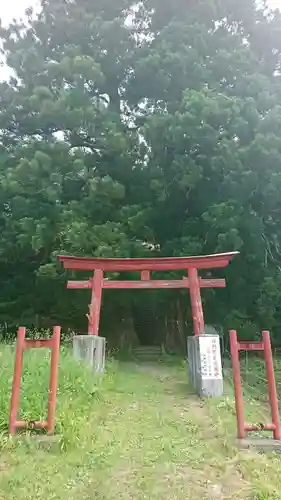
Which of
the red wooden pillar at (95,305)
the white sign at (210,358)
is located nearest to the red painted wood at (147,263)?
the red wooden pillar at (95,305)

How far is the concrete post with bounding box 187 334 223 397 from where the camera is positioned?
25.0ft

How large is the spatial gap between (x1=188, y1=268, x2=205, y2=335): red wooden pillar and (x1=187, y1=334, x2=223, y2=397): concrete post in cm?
44

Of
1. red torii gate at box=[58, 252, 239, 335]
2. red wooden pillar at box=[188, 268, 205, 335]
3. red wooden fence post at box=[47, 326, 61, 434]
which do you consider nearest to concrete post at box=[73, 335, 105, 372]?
red torii gate at box=[58, 252, 239, 335]

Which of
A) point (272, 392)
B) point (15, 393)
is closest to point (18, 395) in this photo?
point (15, 393)

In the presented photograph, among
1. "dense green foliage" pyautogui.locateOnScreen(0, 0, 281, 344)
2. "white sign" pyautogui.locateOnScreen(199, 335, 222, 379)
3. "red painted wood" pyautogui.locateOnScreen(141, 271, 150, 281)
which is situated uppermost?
"dense green foliage" pyautogui.locateOnScreen(0, 0, 281, 344)

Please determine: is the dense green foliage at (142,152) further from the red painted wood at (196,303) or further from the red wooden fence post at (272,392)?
the red wooden fence post at (272,392)

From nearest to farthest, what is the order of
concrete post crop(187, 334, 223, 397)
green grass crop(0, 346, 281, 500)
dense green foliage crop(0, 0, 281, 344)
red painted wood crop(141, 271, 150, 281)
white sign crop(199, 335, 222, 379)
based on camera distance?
green grass crop(0, 346, 281, 500)
concrete post crop(187, 334, 223, 397)
white sign crop(199, 335, 222, 379)
red painted wood crop(141, 271, 150, 281)
dense green foliage crop(0, 0, 281, 344)

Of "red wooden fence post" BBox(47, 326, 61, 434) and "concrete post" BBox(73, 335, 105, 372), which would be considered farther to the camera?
"concrete post" BBox(73, 335, 105, 372)

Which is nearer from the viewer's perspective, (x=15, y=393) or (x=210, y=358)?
(x=15, y=393)

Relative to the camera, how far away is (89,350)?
8617 millimetres

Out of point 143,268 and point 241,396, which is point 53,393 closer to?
point 241,396

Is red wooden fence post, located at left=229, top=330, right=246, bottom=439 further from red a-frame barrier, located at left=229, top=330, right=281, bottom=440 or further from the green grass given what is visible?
the green grass

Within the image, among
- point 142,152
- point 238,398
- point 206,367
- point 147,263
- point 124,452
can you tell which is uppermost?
Result: point 142,152

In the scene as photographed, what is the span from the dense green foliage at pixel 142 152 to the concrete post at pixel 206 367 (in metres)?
3.57
